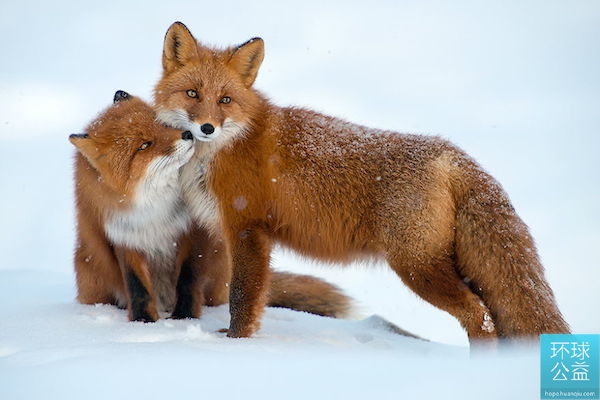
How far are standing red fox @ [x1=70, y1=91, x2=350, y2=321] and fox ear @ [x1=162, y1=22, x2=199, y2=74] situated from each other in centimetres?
41

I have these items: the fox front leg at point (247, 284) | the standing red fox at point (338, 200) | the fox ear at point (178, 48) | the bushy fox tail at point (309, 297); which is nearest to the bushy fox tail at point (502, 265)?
the standing red fox at point (338, 200)

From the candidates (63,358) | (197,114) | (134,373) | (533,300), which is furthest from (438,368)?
(197,114)

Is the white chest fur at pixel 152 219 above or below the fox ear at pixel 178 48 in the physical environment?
below

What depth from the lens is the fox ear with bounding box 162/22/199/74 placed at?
15.5 feet

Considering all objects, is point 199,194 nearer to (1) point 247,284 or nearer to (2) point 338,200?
(1) point 247,284

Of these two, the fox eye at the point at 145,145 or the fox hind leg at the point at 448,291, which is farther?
the fox eye at the point at 145,145

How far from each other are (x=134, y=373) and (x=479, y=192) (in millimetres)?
2376

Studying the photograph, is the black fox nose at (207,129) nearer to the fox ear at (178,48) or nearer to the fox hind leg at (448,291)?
the fox ear at (178,48)

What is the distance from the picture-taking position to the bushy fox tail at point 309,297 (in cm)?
596

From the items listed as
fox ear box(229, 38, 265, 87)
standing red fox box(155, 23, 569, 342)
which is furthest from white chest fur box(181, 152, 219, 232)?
fox ear box(229, 38, 265, 87)

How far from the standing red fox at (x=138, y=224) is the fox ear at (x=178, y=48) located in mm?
410

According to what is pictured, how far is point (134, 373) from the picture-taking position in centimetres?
312

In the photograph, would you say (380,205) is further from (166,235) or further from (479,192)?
(166,235)
